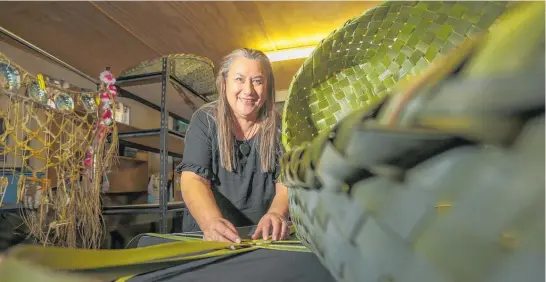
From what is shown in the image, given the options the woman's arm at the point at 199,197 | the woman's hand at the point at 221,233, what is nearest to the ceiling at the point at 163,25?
the woman's arm at the point at 199,197

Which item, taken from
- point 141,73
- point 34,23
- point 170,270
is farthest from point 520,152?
point 34,23

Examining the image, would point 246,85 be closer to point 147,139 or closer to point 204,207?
point 204,207

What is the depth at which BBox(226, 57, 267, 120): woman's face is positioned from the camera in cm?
84

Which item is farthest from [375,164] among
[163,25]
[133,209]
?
[163,25]

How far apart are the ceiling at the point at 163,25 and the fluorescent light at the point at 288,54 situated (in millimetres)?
63

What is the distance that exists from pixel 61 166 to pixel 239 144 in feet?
3.55

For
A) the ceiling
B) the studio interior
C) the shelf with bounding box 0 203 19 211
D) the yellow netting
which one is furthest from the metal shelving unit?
the studio interior

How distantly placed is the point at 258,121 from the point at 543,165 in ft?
2.73

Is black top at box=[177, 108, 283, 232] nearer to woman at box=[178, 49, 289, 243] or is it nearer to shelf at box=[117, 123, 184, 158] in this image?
woman at box=[178, 49, 289, 243]

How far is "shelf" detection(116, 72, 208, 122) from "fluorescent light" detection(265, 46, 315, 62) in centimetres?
53

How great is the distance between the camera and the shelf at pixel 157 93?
183 cm

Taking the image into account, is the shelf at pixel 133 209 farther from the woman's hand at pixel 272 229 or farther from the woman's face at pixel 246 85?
the woman's hand at pixel 272 229

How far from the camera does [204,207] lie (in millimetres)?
671

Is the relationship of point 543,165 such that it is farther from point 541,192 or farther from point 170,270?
point 170,270
